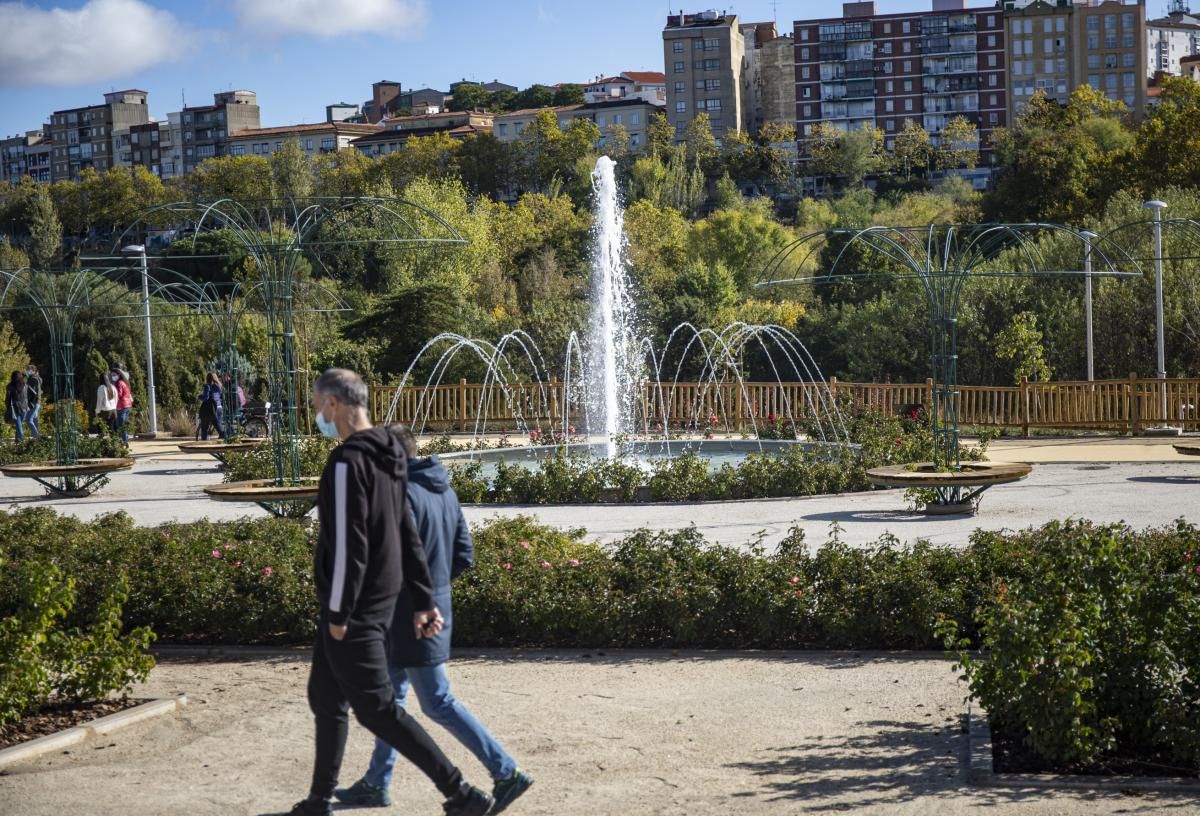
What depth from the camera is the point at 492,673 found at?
8.44 metres

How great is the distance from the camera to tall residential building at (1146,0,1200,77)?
16975 centimetres

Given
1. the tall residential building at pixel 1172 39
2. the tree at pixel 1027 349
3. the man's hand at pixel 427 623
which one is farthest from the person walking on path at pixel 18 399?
the tall residential building at pixel 1172 39

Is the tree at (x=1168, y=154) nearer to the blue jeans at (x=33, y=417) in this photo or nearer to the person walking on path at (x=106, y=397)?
the person walking on path at (x=106, y=397)

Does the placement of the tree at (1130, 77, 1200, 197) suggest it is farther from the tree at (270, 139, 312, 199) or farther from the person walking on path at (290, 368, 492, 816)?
the tree at (270, 139, 312, 199)

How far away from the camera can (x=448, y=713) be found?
5.50 meters

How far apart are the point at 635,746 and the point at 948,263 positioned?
37.8 ft

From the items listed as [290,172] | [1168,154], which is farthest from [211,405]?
[290,172]

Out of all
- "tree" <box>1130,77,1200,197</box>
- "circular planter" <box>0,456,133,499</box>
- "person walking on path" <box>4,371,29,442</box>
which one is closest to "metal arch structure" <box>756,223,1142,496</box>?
"tree" <box>1130,77,1200,197</box>

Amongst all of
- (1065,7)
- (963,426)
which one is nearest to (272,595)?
(963,426)

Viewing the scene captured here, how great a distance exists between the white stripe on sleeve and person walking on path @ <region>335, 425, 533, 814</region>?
37 centimetres

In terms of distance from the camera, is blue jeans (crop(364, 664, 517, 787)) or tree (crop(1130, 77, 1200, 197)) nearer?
blue jeans (crop(364, 664, 517, 787))

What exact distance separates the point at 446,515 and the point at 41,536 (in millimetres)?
7402

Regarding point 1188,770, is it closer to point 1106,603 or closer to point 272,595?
point 1106,603

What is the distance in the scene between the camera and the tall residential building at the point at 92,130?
187000mm
